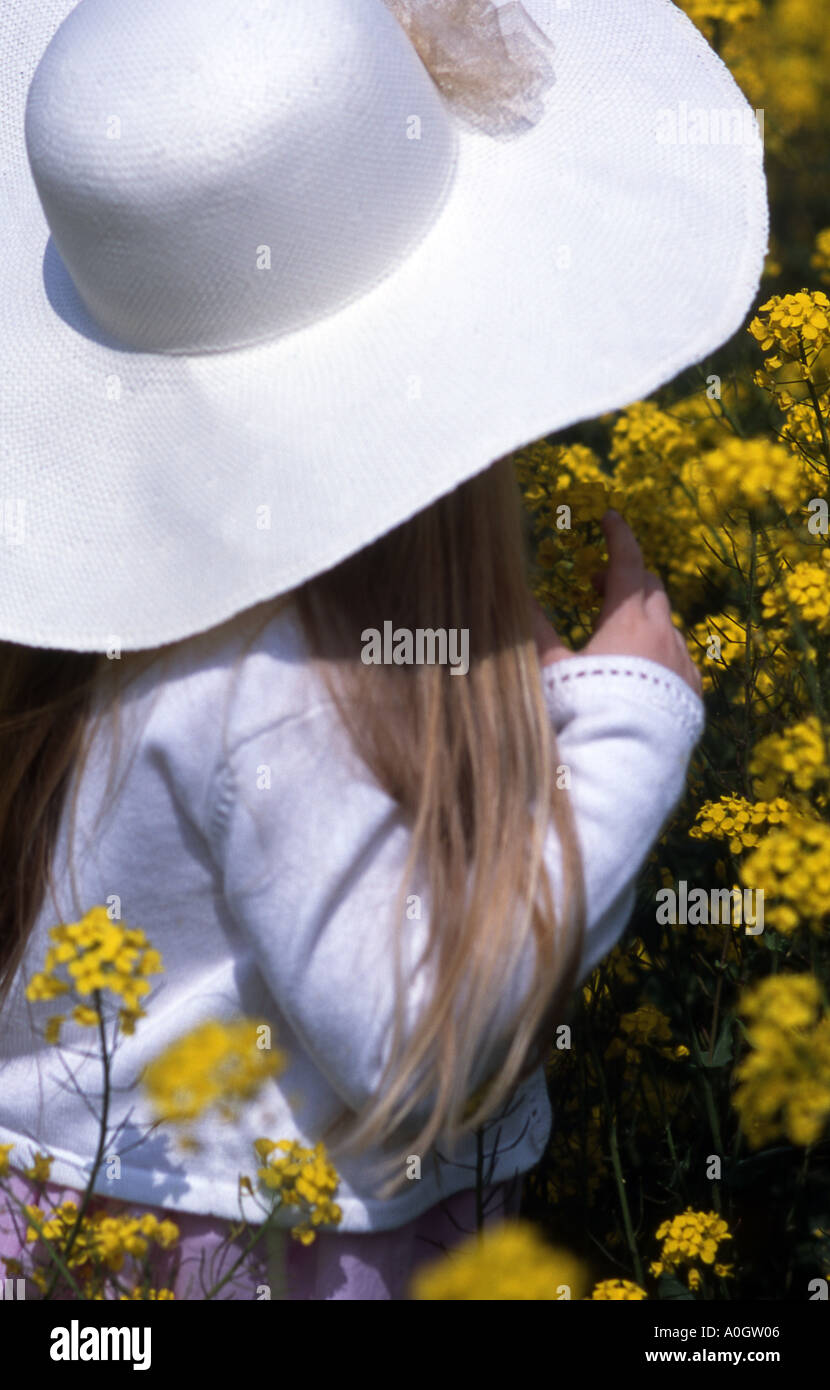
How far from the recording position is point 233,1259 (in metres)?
1.14

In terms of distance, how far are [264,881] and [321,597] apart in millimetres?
208

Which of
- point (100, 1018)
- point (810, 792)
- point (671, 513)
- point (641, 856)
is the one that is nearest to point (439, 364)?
point (641, 856)

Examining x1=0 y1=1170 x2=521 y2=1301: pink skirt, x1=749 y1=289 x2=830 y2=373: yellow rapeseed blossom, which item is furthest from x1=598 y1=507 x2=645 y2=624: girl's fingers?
x1=0 y1=1170 x2=521 y2=1301: pink skirt

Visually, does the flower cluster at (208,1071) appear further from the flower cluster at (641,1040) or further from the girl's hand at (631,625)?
the flower cluster at (641,1040)

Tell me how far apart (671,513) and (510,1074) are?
1168mm

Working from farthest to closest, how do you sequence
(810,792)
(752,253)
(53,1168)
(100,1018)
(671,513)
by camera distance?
(671,513) → (810,792) → (53,1168) → (752,253) → (100,1018)

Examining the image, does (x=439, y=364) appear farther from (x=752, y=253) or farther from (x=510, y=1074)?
(x=510, y=1074)

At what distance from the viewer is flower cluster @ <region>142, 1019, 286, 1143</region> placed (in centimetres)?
88

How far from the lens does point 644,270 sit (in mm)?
994

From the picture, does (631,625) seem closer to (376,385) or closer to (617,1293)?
(376,385)

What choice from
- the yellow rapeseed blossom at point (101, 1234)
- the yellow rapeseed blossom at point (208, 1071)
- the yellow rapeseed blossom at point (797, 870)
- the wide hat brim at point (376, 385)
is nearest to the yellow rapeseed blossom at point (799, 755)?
the yellow rapeseed blossom at point (797, 870)

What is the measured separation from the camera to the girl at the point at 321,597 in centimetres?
92

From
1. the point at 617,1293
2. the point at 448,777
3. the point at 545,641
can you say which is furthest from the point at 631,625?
the point at 617,1293

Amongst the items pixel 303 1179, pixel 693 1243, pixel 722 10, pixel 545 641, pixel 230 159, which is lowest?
pixel 693 1243
